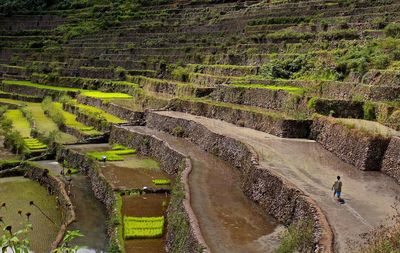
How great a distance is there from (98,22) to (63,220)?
45534 mm

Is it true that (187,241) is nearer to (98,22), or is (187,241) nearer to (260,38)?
(260,38)

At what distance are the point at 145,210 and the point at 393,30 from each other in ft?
57.0

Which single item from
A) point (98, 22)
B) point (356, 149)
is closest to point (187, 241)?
point (356, 149)

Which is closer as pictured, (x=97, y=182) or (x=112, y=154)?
(x=97, y=182)

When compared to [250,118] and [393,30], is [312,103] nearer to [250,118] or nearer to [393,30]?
[250,118]

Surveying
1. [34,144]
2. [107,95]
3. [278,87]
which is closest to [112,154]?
[34,144]

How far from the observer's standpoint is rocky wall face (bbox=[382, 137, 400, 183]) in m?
16.9

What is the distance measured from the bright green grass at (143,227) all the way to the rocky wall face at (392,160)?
8.06 m

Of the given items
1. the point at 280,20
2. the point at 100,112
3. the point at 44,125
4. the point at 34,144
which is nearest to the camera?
the point at 34,144

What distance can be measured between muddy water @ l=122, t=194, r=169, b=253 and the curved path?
4.41m

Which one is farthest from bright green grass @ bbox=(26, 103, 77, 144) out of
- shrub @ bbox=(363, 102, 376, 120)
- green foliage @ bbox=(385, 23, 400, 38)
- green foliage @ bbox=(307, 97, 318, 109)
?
green foliage @ bbox=(385, 23, 400, 38)

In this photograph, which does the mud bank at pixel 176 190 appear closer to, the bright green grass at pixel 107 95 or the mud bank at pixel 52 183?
the mud bank at pixel 52 183

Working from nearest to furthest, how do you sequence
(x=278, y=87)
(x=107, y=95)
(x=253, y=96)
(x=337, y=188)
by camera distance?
(x=337, y=188) → (x=278, y=87) → (x=253, y=96) → (x=107, y=95)

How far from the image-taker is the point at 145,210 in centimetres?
1939
